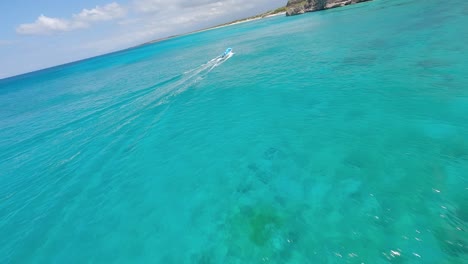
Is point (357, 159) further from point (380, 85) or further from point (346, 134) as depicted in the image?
point (380, 85)

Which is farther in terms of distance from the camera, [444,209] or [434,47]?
[434,47]

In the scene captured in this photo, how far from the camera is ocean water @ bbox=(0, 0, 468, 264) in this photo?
9.55 meters

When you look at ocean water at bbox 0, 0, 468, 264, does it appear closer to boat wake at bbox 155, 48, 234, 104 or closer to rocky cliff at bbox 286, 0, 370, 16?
boat wake at bbox 155, 48, 234, 104

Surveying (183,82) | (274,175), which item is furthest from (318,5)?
(274,175)

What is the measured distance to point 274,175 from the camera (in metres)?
13.7

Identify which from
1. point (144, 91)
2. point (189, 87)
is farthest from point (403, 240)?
point (144, 91)

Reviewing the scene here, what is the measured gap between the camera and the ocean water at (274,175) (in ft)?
31.3

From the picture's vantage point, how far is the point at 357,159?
42.9 ft

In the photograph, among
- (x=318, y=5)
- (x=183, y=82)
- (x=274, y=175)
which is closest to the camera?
(x=274, y=175)

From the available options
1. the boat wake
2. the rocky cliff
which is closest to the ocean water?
the boat wake

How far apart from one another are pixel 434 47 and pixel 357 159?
21993 millimetres

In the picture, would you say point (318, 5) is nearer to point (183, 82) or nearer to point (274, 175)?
point (183, 82)

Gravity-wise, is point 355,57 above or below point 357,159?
above

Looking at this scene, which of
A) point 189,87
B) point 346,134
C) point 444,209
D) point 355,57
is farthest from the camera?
point 189,87
